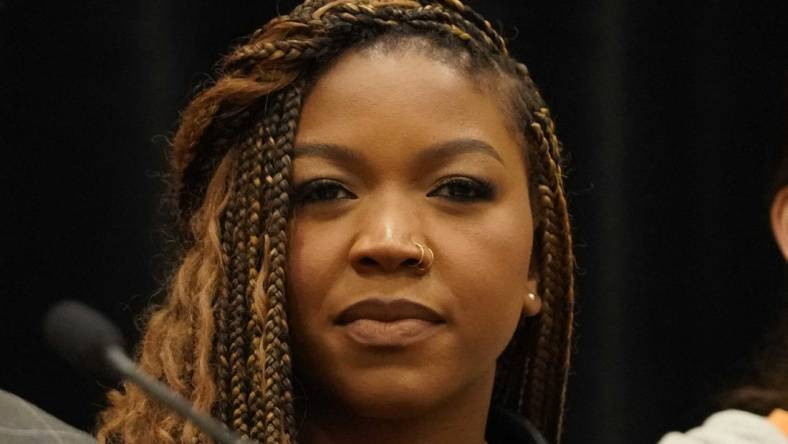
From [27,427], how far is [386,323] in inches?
14.0

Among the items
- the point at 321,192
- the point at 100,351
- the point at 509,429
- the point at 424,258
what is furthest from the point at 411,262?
the point at 100,351

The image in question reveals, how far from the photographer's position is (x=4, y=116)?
7.01ft

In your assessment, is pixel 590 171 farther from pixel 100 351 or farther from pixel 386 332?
pixel 100 351

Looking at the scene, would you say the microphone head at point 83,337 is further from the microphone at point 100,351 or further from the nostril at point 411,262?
the nostril at point 411,262

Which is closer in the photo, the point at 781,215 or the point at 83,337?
the point at 83,337

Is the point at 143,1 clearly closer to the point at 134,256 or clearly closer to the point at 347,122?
the point at 134,256

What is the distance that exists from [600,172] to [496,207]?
617mm

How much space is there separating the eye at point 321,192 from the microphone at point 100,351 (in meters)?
0.47

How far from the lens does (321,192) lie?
67.5 inches

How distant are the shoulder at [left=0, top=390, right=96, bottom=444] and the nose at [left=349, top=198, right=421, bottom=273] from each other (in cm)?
31

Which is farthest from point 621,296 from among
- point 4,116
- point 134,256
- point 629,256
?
point 4,116

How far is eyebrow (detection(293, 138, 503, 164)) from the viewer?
5.60ft

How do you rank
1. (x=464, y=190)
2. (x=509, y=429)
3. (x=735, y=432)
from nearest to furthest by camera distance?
(x=735, y=432)
(x=464, y=190)
(x=509, y=429)

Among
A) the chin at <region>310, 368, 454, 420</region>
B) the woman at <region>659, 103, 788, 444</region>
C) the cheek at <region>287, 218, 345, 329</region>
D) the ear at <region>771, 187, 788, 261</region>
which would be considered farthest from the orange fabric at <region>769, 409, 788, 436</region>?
the cheek at <region>287, 218, 345, 329</region>
